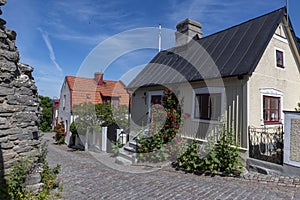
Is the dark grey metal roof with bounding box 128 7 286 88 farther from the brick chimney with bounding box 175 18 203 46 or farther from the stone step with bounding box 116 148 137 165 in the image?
the stone step with bounding box 116 148 137 165

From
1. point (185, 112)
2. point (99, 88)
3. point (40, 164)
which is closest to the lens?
point (40, 164)

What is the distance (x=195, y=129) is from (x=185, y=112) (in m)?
0.93

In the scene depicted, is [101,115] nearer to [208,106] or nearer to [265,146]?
[208,106]

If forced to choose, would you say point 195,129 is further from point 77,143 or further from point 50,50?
point 50,50

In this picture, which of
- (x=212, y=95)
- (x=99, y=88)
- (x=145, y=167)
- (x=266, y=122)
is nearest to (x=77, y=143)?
(x=99, y=88)

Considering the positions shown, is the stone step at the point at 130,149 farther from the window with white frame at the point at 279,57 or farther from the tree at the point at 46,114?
the tree at the point at 46,114

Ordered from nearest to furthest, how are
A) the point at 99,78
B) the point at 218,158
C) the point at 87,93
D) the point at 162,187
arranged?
1. the point at 162,187
2. the point at 218,158
3. the point at 87,93
4. the point at 99,78

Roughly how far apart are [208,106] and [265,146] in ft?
7.95

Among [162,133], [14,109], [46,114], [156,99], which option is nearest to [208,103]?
[162,133]

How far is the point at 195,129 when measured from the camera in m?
8.30

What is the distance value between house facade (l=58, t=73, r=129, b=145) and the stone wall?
14.0 metres

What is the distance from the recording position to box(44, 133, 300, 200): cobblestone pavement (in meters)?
4.47

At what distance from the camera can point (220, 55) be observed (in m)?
8.56

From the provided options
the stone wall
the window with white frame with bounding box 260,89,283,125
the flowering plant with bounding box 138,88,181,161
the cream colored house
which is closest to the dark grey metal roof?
the cream colored house
